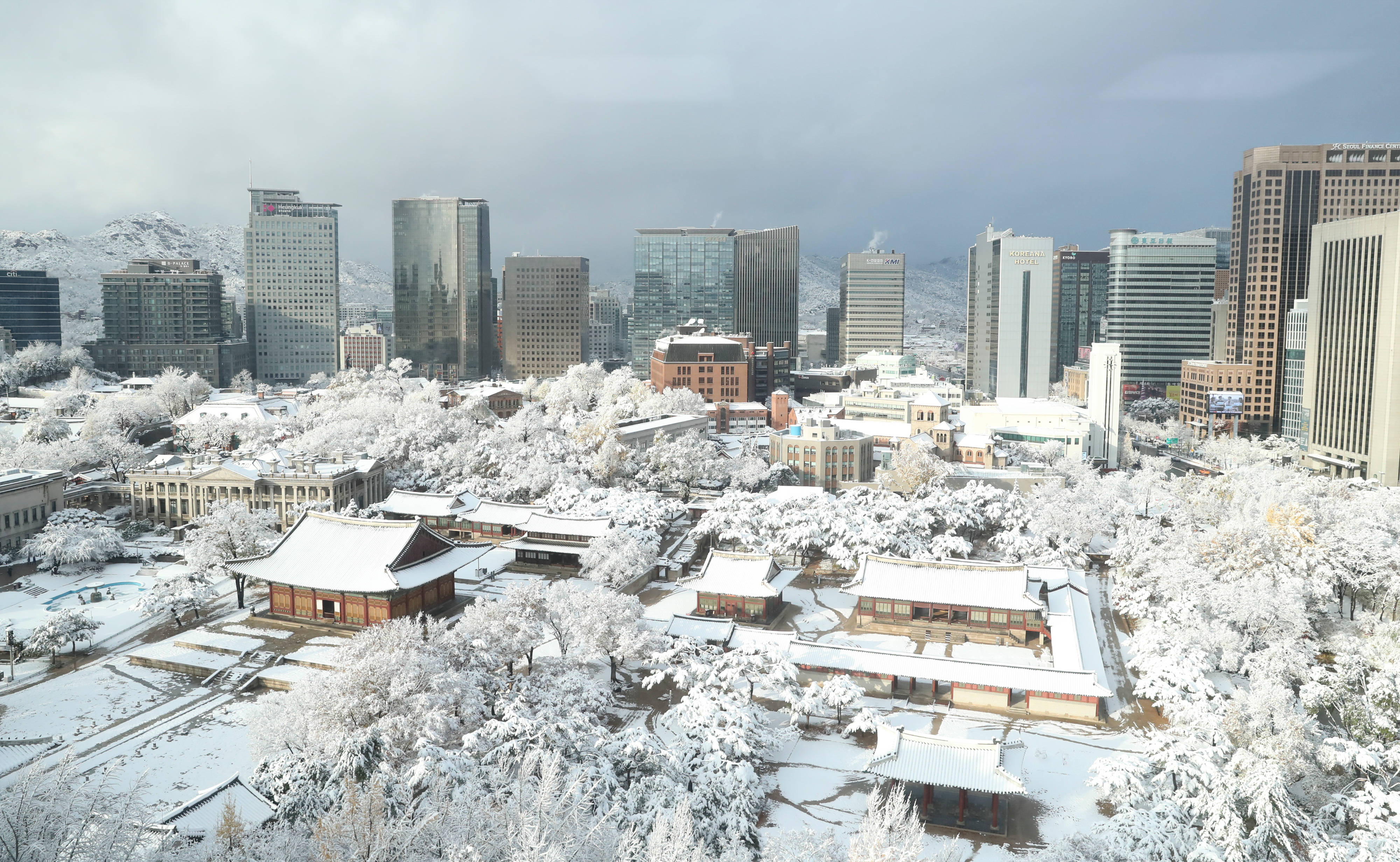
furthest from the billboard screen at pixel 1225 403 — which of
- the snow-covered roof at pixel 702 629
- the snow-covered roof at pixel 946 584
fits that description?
the snow-covered roof at pixel 702 629

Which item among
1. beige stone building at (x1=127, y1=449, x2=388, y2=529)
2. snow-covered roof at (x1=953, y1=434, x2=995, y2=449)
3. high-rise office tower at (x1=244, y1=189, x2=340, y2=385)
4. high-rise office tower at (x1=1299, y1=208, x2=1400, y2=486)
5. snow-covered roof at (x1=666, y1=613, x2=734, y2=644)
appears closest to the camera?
snow-covered roof at (x1=666, y1=613, x2=734, y2=644)

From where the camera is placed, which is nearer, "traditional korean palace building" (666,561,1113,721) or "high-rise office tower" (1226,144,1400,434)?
"traditional korean palace building" (666,561,1113,721)

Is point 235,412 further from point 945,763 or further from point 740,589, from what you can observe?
point 945,763

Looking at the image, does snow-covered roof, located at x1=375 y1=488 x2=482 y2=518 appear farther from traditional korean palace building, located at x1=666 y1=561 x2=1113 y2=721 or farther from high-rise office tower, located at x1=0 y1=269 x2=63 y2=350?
high-rise office tower, located at x1=0 y1=269 x2=63 y2=350

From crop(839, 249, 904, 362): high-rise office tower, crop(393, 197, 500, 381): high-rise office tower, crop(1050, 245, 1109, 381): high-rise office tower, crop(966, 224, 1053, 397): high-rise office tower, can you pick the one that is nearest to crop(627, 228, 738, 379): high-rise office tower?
crop(839, 249, 904, 362): high-rise office tower

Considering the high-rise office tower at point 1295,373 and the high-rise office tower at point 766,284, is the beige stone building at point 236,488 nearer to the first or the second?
the high-rise office tower at point 1295,373

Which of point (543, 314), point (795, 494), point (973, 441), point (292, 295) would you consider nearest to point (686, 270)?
point (543, 314)
